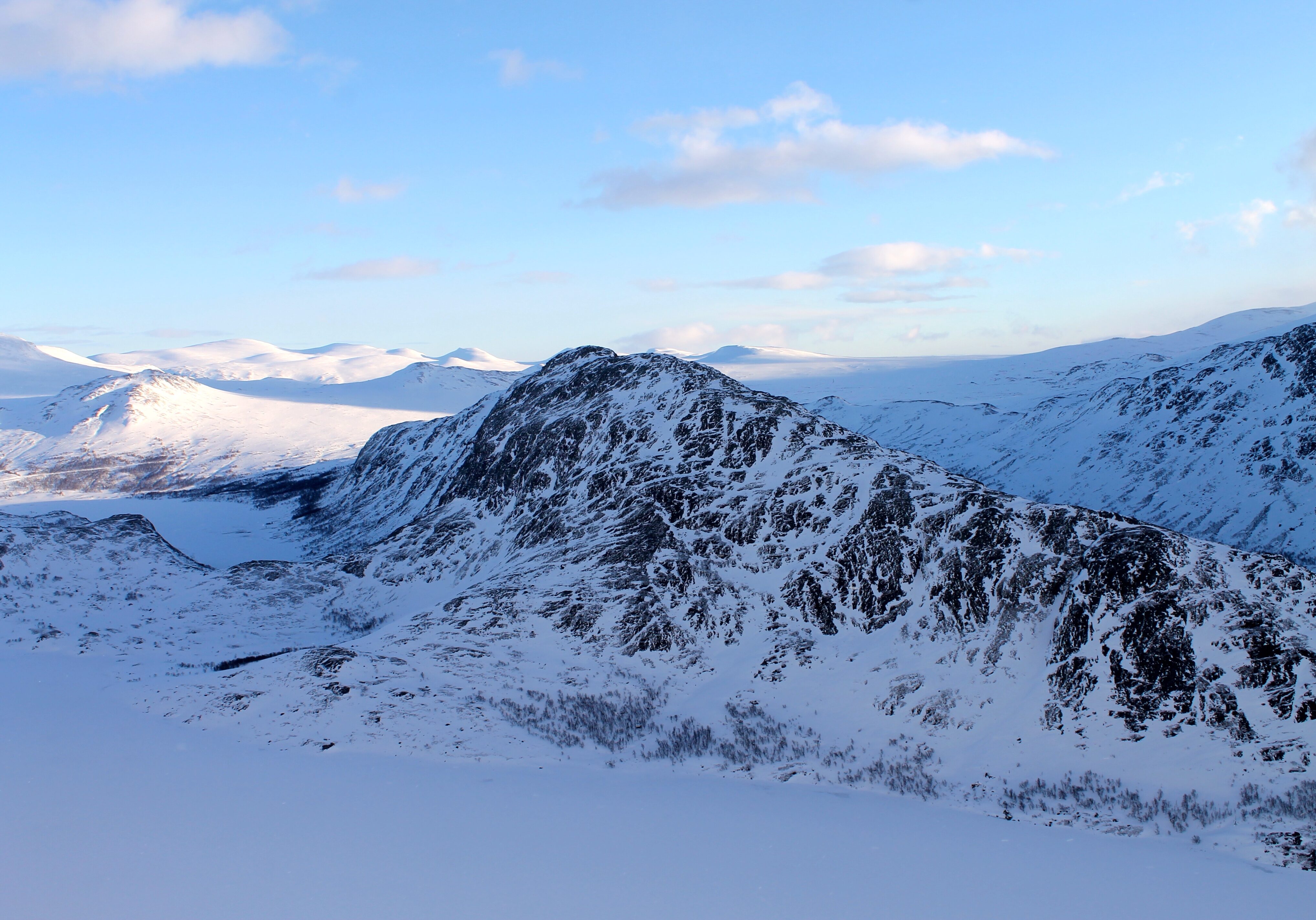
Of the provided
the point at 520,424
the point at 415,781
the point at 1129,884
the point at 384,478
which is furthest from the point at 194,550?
the point at 1129,884

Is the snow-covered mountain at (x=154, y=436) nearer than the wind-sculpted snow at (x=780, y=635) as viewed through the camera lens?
No

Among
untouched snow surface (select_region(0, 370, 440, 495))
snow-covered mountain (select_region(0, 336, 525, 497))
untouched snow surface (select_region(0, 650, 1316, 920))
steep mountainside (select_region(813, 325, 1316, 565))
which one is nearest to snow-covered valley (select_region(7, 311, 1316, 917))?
untouched snow surface (select_region(0, 650, 1316, 920))

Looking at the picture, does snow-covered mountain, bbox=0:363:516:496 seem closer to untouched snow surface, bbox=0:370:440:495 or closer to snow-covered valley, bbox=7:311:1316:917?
untouched snow surface, bbox=0:370:440:495

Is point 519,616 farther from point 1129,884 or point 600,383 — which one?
point 600,383

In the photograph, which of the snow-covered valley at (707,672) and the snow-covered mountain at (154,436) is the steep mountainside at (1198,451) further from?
the snow-covered mountain at (154,436)

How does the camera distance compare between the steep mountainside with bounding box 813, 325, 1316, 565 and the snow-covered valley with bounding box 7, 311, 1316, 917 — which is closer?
the snow-covered valley with bounding box 7, 311, 1316, 917

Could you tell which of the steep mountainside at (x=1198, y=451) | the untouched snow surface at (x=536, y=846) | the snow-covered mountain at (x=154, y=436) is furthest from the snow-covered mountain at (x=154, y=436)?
the untouched snow surface at (x=536, y=846)

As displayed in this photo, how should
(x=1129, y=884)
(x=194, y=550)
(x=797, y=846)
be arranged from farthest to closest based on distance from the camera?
(x=194, y=550) < (x=797, y=846) < (x=1129, y=884)
